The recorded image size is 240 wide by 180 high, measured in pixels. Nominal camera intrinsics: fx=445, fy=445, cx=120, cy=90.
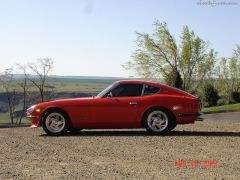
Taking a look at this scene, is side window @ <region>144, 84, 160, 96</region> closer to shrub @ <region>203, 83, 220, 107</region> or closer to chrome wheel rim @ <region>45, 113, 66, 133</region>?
chrome wheel rim @ <region>45, 113, 66, 133</region>

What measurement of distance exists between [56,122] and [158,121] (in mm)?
2783

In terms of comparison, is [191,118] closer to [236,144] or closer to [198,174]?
[236,144]

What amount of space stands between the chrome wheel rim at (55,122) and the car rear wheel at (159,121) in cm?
227

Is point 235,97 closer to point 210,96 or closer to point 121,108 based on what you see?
point 210,96

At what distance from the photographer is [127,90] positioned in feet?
39.9

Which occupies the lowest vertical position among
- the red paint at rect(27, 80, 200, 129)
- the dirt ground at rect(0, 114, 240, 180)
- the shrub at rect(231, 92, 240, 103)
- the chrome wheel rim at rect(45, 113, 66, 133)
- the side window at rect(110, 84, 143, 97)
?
the shrub at rect(231, 92, 240, 103)

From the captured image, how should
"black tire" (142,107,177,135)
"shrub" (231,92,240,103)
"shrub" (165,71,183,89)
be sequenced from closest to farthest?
1. "black tire" (142,107,177,135)
2. "shrub" (231,92,240,103)
3. "shrub" (165,71,183,89)

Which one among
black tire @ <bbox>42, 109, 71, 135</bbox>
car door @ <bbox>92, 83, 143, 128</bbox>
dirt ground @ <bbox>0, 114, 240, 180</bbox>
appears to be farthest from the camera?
black tire @ <bbox>42, 109, 71, 135</bbox>

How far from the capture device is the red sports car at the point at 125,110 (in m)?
11.8

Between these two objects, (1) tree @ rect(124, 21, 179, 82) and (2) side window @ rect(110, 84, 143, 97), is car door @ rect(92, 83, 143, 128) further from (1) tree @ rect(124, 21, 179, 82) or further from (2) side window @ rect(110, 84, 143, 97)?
(1) tree @ rect(124, 21, 179, 82)

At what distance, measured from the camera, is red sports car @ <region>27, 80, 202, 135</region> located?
464 inches

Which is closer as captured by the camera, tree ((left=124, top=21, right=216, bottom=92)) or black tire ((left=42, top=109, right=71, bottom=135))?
black tire ((left=42, top=109, right=71, bottom=135))

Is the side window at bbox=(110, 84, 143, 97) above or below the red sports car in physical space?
above

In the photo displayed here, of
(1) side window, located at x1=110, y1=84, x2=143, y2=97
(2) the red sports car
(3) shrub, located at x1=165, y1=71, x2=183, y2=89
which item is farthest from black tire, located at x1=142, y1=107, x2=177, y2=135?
(3) shrub, located at x1=165, y1=71, x2=183, y2=89
